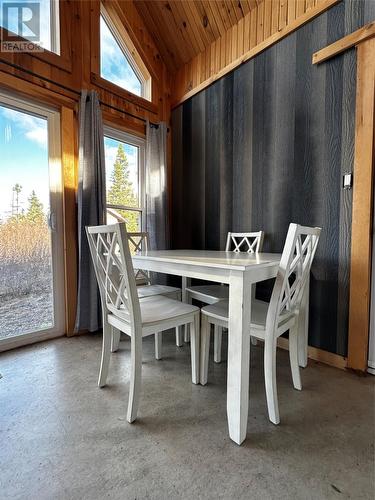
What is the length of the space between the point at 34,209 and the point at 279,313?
6.57ft

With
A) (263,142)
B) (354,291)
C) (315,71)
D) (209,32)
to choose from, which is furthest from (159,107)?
(354,291)

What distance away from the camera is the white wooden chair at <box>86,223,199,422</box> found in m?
1.16

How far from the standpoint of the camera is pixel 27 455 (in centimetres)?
99

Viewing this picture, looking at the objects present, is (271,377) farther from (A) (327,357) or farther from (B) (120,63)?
(B) (120,63)

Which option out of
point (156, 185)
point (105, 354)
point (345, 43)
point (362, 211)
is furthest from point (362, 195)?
point (156, 185)

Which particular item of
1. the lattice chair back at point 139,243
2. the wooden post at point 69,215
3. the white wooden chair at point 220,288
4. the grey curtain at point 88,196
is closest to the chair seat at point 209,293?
the white wooden chair at point 220,288

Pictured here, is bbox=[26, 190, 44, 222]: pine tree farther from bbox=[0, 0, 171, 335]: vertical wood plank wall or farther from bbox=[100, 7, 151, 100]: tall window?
bbox=[100, 7, 151, 100]: tall window

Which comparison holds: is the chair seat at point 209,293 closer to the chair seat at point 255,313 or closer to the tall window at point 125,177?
the chair seat at point 255,313

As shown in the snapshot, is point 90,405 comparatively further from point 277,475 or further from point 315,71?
point 315,71

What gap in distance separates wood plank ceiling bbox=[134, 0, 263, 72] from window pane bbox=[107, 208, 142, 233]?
184 centimetres

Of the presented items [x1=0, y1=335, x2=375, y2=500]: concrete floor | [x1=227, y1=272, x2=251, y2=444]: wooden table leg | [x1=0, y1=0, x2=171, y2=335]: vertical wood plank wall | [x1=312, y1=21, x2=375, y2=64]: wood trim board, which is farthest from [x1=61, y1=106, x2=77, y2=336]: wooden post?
[x1=312, y1=21, x2=375, y2=64]: wood trim board

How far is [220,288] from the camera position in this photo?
6.49 feet

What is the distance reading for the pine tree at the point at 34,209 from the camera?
2021mm

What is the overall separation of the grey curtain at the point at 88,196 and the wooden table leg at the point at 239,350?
1.55 meters
